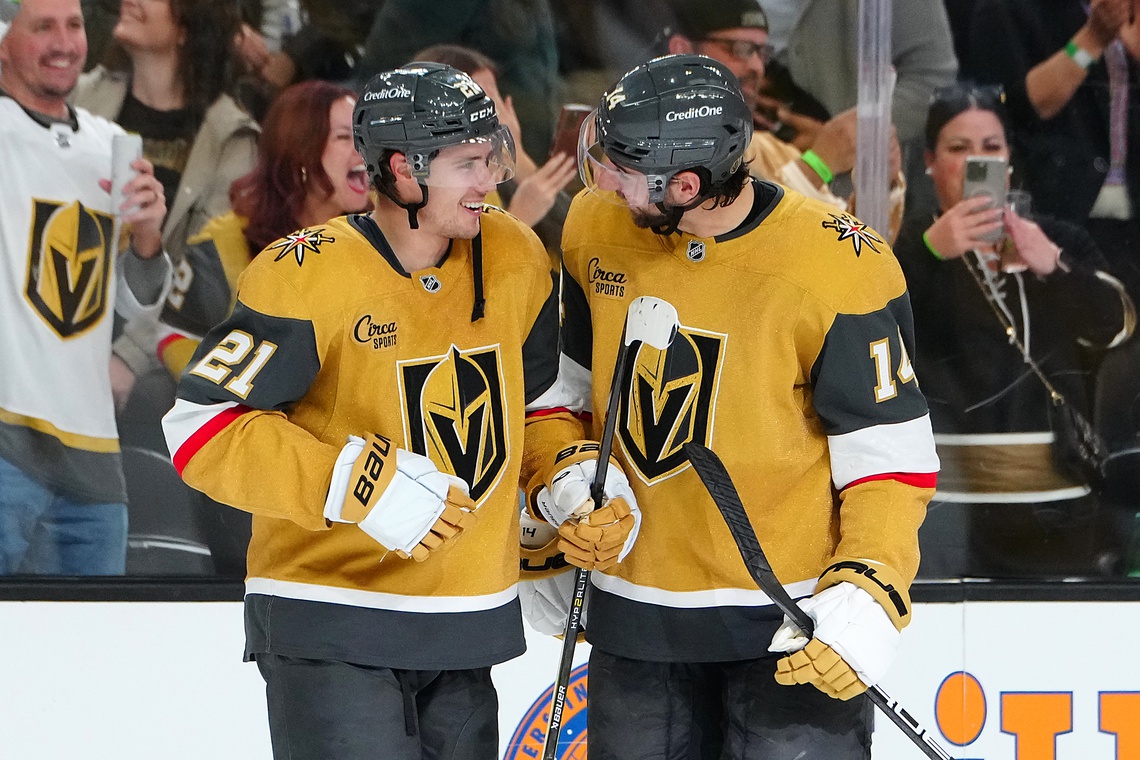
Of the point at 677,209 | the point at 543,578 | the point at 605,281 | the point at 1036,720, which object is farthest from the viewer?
the point at 1036,720

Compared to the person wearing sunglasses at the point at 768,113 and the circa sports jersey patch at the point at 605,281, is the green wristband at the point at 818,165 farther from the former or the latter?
the circa sports jersey patch at the point at 605,281

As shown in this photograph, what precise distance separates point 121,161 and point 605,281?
1471 mm

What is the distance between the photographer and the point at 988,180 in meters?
2.79

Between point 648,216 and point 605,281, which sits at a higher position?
point 648,216

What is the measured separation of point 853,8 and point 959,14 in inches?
8.9

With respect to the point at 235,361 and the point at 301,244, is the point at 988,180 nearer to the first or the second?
the point at 301,244

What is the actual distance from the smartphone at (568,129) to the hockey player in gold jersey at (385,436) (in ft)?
3.14

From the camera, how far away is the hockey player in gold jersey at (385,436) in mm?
1676

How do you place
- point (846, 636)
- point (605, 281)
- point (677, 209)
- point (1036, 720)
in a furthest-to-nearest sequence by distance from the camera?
1. point (1036, 720)
2. point (605, 281)
3. point (677, 209)
4. point (846, 636)

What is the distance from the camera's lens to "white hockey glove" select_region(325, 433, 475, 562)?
1638 millimetres

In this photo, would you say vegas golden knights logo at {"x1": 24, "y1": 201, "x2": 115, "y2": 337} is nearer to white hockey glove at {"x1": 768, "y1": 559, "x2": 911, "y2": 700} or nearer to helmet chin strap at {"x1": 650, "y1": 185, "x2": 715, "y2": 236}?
helmet chin strap at {"x1": 650, "y1": 185, "x2": 715, "y2": 236}

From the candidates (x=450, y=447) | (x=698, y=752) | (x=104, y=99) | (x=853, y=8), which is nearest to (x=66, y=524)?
(x=104, y=99)

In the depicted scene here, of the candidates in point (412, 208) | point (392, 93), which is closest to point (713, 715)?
point (412, 208)

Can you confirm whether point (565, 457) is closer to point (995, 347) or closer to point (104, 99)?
point (995, 347)
